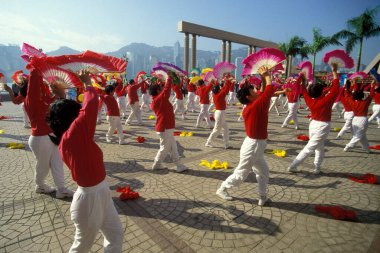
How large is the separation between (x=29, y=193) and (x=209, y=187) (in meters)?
3.58

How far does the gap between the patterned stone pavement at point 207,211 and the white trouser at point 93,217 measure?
810mm

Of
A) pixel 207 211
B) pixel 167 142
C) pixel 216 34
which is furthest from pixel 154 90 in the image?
pixel 216 34

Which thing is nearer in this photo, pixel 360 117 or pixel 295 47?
pixel 360 117

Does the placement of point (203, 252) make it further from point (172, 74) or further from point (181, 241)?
point (172, 74)

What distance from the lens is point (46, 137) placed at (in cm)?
424

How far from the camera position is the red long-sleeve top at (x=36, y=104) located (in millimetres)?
3875

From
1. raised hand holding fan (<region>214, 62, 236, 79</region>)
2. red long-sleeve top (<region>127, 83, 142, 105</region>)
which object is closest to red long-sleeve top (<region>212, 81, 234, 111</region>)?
raised hand holding fan (<region>214, 62, 236, 79</region>)

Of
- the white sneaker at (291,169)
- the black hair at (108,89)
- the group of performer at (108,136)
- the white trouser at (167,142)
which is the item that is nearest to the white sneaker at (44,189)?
the group of performer at (108,136)

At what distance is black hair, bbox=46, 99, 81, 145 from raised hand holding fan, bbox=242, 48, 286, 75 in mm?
2778

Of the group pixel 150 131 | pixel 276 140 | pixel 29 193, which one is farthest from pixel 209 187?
pixel 150 131

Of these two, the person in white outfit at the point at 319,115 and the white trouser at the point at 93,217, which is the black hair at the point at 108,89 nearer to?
the person in white outfit at the point at 319,115

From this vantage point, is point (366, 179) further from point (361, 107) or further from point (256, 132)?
point (256, 132)

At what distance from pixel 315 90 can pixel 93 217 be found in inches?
203

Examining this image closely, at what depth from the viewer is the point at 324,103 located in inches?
207
